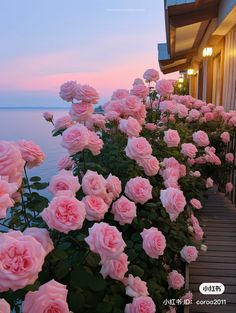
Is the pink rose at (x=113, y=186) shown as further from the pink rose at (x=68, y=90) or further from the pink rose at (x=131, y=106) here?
the pink rose at (x=131, y=106)

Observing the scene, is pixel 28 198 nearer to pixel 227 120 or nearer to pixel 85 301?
pixel 85 301

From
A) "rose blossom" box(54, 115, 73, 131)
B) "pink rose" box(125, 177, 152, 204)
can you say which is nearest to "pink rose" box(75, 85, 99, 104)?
"rose blossom" box(54, 115, 73, 131)

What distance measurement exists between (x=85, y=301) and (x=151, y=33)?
1972 centimetres

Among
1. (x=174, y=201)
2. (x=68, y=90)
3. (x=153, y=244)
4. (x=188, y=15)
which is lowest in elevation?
(x=153, y=244)

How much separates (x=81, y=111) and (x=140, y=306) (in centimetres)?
106

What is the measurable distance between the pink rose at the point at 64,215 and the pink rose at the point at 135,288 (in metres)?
0.40

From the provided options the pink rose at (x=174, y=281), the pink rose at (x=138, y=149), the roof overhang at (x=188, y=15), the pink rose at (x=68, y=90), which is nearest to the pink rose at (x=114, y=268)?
the pink rose at (x=138, y=149)

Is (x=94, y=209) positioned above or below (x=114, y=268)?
above

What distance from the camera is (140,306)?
1.15m

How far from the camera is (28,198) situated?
1336mm

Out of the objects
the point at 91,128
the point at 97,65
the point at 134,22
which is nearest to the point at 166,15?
the point at 91,128

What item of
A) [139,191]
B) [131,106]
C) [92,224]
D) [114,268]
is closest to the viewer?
[114,268]

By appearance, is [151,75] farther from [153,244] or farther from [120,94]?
[153,244]

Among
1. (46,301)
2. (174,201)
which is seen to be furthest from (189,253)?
(46,301)
